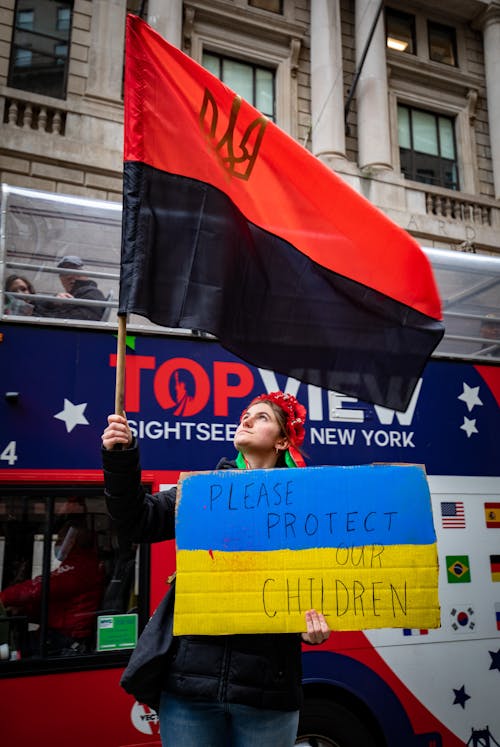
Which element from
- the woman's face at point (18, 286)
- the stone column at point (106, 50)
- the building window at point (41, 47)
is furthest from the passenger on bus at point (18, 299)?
the building window at point (41, 47)

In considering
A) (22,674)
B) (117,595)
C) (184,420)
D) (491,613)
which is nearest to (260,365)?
(184,420)

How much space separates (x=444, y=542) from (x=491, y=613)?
656 mm

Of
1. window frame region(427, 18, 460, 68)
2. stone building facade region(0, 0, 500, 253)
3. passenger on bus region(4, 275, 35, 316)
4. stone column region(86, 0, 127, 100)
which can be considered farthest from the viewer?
window frame region(427, 18, 460, 68)

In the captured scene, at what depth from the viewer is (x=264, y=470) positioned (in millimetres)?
2383

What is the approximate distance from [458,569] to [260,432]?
9.81 feet

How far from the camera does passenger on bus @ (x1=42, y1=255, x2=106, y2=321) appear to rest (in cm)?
483

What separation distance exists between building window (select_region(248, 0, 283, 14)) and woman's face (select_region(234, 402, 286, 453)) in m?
16.2

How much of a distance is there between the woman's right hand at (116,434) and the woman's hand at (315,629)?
904 mm

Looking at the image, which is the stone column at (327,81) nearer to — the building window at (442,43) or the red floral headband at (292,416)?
the building window at (442,43)

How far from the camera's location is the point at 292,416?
8.64 ft

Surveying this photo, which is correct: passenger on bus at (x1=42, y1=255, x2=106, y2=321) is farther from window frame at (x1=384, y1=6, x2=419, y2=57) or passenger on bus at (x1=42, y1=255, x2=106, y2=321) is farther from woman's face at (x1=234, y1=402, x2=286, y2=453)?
window frame at (x1=384, y1=6, x2=419, y2=57)

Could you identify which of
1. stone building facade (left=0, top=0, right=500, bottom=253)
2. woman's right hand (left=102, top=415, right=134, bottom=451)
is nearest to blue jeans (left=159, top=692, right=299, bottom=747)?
woman's right hand (left=102, top=415, right=134, bottom=451)

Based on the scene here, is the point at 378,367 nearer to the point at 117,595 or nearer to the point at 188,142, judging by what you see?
the point at 188,142

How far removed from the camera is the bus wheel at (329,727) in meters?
4.17
